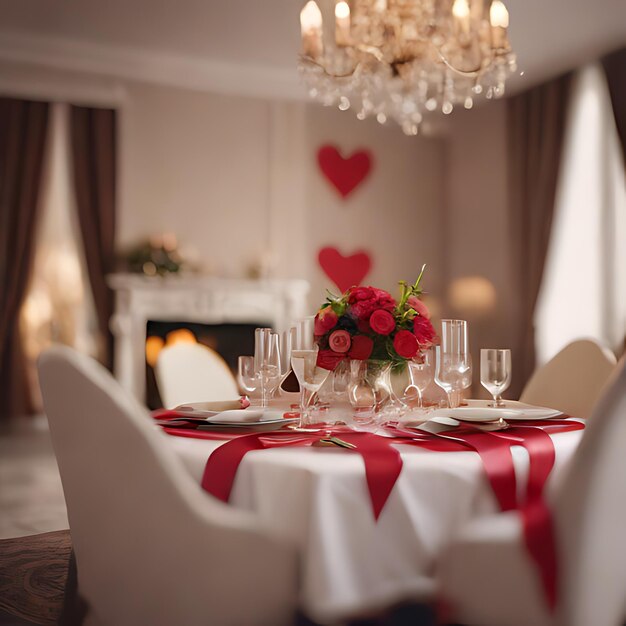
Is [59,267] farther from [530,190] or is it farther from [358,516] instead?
[358,516]

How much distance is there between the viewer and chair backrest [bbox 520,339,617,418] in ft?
8.15

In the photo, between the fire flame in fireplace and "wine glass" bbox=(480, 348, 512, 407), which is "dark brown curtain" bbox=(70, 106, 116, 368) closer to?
the fire flame in fireplace

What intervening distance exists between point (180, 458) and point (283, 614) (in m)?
0.39

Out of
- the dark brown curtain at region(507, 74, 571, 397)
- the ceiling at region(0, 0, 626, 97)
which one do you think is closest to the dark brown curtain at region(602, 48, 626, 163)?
the ceiling at region(0, 0, 626, 97)

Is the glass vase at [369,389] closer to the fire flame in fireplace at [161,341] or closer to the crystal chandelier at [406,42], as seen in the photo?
the crystal chandelier at [406,42]

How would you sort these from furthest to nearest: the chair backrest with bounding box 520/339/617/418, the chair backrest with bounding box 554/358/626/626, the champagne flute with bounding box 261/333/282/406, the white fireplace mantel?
the white fireplace mantel
the chair backrest with bounding box 520/339/617/418
the champagne flute with bounding box 261/333/282/406
the chair backrest with bounding box 554/358/626/626

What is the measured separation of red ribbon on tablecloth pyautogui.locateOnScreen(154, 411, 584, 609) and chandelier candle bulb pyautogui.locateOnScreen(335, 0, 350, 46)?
78.5 inches

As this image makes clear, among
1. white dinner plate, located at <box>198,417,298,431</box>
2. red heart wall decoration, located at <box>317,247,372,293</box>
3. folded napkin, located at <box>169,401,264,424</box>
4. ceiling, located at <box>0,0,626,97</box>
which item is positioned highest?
ceiling, located at <box>0,0,626,97</box>

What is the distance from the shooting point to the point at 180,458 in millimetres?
1559

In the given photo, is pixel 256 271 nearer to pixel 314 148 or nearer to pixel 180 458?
Answer: pixel 314 148

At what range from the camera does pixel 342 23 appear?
3.12 meters

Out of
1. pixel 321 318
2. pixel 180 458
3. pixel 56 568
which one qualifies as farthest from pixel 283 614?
pixel 56 568

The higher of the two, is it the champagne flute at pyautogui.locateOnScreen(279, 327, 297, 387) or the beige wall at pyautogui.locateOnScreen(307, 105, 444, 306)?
the beige wall at pyautogui.locateOnScreen(307, 105, 444, 306)

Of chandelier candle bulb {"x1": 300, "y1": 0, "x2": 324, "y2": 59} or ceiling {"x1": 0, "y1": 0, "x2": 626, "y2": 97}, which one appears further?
ceiling {"x1": 0, "y1": 0, "x2": 626, "y2": 97}
